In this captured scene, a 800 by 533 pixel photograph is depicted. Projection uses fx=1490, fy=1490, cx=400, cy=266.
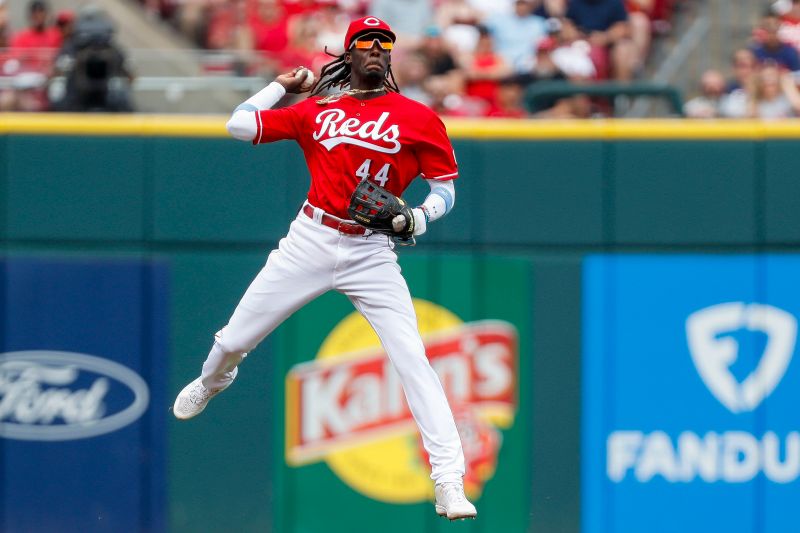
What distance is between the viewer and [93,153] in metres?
8.30

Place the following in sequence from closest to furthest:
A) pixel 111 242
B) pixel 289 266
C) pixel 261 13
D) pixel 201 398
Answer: pixel 289 266, pixel 201 398, pixel 111 242, pixel 261 13

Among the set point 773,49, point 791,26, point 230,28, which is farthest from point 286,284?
point 791,26

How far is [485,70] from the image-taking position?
9.36 meters

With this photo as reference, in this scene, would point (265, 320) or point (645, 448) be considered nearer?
point (265, 320)

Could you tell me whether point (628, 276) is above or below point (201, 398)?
above

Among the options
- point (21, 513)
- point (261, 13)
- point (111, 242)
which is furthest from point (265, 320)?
point (261, 13)

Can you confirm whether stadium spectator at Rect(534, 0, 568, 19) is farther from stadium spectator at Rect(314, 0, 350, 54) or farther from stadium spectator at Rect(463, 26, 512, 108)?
stadium spectator at Rect(314, 0, 350, 54)

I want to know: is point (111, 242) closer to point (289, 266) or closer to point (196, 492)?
point (196, 492)

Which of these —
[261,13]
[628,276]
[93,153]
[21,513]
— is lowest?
[21,513]

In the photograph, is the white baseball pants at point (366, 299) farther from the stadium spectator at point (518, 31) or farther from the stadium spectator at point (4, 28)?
the stadium spectator at point (4, 28)

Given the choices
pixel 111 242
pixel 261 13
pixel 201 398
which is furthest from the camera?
pixel 261 13

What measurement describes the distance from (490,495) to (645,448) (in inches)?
36.0

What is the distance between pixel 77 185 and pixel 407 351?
2.72 metres

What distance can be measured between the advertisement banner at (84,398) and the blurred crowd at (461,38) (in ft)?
5.69
